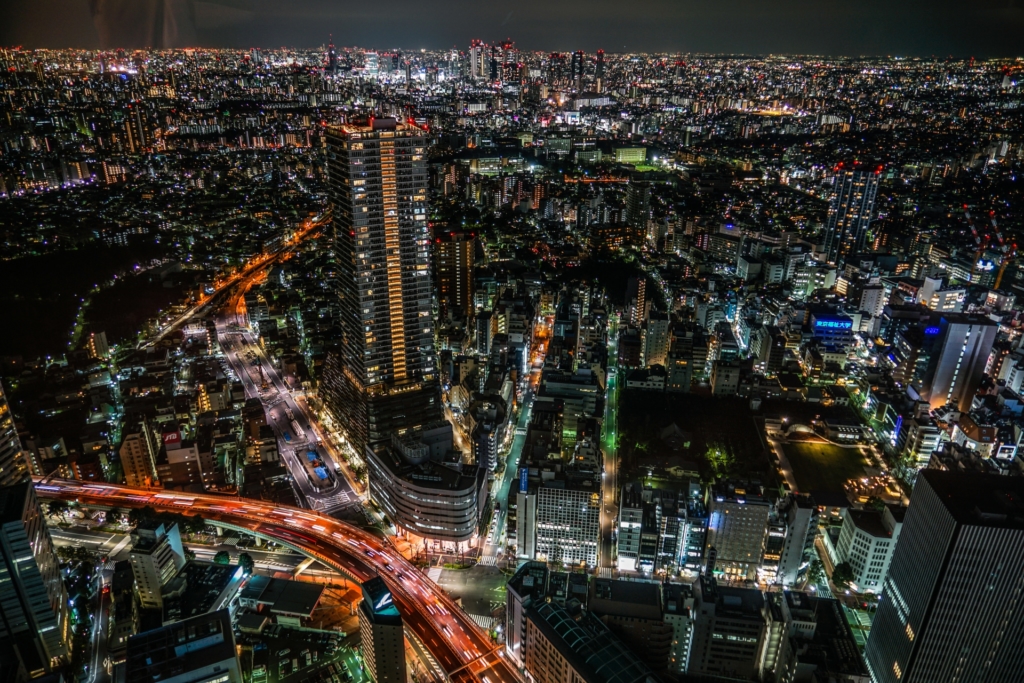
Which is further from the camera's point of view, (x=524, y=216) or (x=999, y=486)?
(x=524, y=216)

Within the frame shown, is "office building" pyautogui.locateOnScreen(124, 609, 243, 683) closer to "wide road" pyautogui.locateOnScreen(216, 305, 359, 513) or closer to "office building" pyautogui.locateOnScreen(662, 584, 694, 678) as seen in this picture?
"wide road" pyautogui.locateOnScreen(216, 305, 359, 513)

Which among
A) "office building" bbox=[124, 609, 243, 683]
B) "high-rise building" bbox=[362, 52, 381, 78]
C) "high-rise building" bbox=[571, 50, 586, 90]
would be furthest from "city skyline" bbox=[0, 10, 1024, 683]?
"high-rise building" bbox=[571, 50, 586, 90]

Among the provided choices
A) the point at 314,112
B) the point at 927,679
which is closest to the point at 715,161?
the point at 314,112

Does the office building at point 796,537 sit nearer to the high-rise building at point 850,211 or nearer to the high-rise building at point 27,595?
the high-rise building at point 27,595

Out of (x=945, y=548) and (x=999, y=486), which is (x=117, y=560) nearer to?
(x=945, y=548)

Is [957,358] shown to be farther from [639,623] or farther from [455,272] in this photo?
[455,272]

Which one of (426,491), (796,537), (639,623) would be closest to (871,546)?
(796,537)
